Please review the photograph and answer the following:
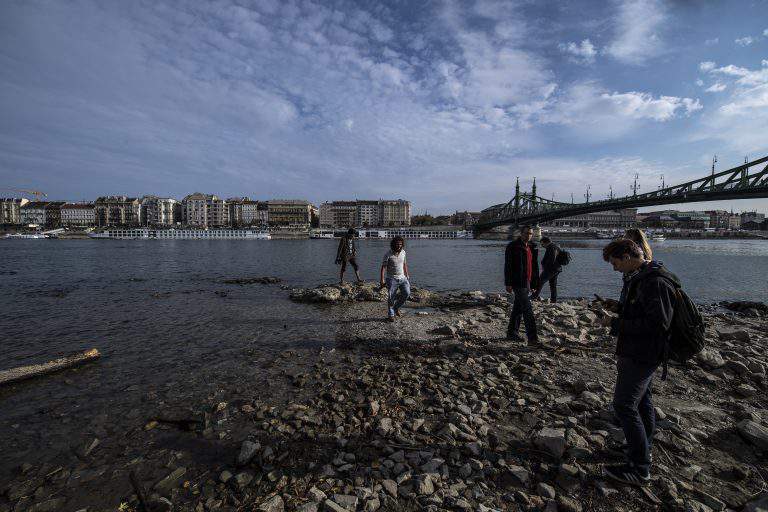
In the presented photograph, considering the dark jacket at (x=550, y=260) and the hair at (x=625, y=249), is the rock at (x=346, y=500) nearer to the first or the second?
the hair at (x=625, y=249)

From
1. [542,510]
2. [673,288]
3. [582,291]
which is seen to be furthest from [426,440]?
[582,291]

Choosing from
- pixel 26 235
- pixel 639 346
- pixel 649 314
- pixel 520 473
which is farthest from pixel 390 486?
pixel 26 235

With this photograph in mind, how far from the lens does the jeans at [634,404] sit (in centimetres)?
359

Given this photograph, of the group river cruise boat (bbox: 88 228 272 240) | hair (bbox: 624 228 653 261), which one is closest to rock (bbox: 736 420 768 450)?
hair (bbox: 624 228 653 261)

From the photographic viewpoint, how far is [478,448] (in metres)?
4.13

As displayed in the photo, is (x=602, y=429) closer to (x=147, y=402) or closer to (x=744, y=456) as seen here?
(x=744, y=456)

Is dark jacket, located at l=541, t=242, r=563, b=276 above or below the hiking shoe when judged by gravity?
above

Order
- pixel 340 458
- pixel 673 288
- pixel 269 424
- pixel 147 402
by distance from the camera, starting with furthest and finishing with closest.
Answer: pixel 147 402 → pixel 269 424 → pixel 340 458 → pixel 673 288

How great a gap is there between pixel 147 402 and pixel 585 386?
290 inches

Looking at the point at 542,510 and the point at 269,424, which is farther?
the point at 269,424

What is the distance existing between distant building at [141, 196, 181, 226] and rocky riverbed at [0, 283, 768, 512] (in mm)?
212485

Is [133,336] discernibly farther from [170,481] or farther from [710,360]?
[710,360]

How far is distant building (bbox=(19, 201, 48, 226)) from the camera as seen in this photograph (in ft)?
605

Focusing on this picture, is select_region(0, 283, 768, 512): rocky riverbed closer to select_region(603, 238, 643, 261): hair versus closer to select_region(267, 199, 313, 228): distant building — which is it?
select_region(603, 238, 643, 261): hair
